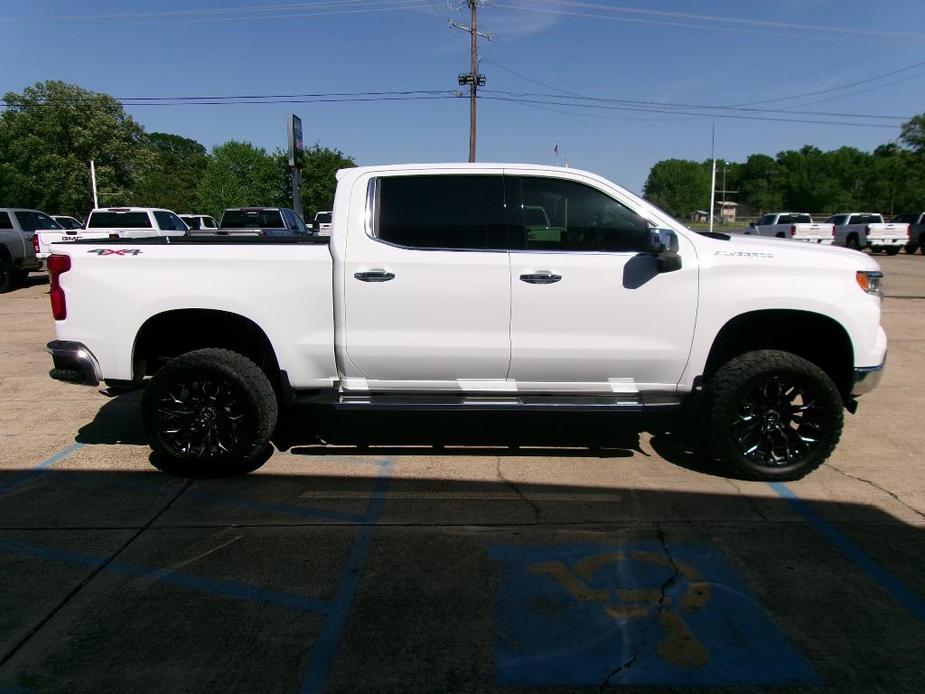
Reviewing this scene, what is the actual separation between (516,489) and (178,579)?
2.15m

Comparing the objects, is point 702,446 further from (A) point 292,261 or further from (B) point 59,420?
(B) point 59,420

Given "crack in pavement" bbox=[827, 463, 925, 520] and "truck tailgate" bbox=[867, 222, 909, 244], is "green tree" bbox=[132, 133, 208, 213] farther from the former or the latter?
"crack in pavement" bbox=[827, 463, 925, 520]

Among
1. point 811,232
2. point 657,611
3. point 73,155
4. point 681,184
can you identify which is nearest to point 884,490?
point 657,611

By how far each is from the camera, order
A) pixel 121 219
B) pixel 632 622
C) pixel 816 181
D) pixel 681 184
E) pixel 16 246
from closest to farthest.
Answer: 1. pixel 632 622
2. pixel 16 246
3. pixel 121 219
4. pixel 816 181
5. pixel 681 184

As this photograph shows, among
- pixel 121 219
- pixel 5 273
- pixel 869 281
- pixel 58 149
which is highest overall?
pixel 58 149

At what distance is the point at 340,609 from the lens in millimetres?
3270

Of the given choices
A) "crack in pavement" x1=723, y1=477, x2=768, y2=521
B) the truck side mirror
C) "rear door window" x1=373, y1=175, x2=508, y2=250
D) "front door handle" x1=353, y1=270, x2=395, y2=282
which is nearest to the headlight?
the truck side mirror

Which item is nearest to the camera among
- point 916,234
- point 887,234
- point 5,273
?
point 5,273

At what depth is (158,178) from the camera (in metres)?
64.7

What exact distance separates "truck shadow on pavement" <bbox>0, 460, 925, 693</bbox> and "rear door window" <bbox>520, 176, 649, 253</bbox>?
1.62 metres

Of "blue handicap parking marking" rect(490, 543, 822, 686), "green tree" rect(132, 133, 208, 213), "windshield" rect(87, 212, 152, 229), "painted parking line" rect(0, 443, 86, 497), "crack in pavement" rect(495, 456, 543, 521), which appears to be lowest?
"painted parking line" rect(0, 443, 86, 497)

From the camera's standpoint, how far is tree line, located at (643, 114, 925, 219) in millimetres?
61906

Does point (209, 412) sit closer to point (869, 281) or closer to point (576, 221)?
point (576, 221)

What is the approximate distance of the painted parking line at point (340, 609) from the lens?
2.78 metres
